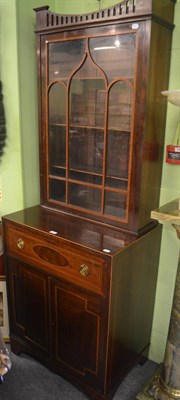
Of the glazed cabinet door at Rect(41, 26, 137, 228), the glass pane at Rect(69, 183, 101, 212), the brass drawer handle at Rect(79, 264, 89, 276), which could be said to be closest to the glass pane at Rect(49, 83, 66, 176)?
the glazed cabinet door at Rect(41, 26, 137, 228)

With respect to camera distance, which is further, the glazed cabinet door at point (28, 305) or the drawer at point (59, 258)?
the glazed cabinet door at point (28, 305)

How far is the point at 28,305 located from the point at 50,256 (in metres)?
0.44

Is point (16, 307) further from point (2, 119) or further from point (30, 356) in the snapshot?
point (2, 119)

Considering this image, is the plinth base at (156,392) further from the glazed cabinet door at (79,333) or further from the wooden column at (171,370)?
the glazed cabinet door at (79,333)

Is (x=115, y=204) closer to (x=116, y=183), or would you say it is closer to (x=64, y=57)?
(x=116, y=183)

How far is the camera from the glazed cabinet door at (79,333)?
1.60 metres

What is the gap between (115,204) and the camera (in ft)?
5.66

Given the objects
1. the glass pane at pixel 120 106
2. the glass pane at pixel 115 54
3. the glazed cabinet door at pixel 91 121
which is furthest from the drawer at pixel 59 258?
the glass pane at pixel 115 54

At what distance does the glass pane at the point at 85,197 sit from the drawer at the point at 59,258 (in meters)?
0.31

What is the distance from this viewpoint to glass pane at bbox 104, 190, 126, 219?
66.6 inches

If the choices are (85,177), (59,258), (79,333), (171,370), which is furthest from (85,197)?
(171,370)

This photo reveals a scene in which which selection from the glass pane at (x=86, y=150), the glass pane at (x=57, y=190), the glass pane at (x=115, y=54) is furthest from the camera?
the glass pane at (x=57, y=190)

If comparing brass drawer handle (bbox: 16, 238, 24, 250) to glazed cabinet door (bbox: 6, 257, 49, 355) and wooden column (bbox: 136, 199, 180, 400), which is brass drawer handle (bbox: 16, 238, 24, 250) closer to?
glazed cabinet door (bbox: 6, 257, 49, 355)

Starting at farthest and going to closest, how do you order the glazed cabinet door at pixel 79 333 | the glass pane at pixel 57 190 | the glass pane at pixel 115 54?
the glass pane at pixel 57 190
the glazed cabinet door at pixel 79 333
the glass pane at pixel 115 54
